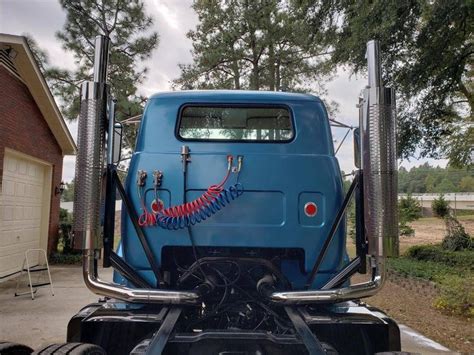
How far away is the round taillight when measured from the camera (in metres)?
3.13

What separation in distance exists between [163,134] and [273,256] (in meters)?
1.21

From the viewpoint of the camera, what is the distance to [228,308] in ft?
10.4

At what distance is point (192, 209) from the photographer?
2.99 m

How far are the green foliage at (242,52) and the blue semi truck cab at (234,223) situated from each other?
1495 centimetres

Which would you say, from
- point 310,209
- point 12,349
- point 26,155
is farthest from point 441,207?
point 12,349

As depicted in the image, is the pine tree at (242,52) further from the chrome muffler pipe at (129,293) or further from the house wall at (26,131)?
the chrome muffler pipe at (129,293)

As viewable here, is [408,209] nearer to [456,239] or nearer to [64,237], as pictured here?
[456,239]

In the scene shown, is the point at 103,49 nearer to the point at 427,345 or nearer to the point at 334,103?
the point at 427,345

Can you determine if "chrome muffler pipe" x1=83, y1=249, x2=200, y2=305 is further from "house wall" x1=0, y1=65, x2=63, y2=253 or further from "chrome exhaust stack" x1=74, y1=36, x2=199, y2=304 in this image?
"house wall" x1=0, y1=65, x2=63, y2=253

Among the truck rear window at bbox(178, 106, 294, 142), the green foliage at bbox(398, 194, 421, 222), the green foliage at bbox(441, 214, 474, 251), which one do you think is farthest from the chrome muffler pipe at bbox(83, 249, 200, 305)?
the green foliage at bbox(398, 194, 421, 222)

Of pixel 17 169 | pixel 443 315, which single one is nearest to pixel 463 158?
pixel 443 315

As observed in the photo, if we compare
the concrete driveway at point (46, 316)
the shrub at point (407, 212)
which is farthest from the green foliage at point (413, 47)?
the concrete driveway at point (46, 316)

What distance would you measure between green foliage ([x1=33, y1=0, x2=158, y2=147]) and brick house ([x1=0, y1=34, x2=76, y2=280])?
479 centimetres

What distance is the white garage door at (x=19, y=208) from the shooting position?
29.0 ft
